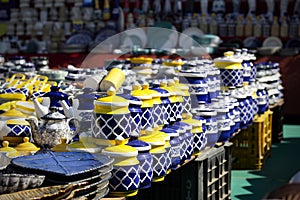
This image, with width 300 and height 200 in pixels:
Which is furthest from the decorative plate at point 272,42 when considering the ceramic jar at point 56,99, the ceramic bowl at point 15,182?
the ceramic bowl at point 15,182

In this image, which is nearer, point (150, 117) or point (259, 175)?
point (150, 117)

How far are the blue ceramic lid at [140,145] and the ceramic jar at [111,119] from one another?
0.03 meters

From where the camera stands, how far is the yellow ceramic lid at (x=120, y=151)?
2.38 meters

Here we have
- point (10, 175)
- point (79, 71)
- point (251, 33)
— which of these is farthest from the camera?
point (251, 33)

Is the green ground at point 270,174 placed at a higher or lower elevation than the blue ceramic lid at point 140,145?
lower

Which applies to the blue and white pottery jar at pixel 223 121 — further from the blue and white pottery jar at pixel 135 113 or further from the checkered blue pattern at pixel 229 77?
the blue and white pottery jar at pixel 135 113

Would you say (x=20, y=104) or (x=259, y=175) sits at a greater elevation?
(x=20, y=104)

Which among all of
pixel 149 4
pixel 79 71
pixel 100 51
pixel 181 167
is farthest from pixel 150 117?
pixel 149 4

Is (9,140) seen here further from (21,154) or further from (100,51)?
(100,51)

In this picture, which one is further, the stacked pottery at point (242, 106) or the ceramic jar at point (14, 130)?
the stacked pottery at point (242, 106)

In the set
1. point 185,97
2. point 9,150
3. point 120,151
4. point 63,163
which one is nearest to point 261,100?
point 185,97

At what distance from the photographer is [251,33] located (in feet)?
28.1

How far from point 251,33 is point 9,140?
640cm

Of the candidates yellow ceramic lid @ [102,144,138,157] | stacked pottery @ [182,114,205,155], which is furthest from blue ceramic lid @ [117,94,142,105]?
stacked pottery @ [182,114,205,155]
